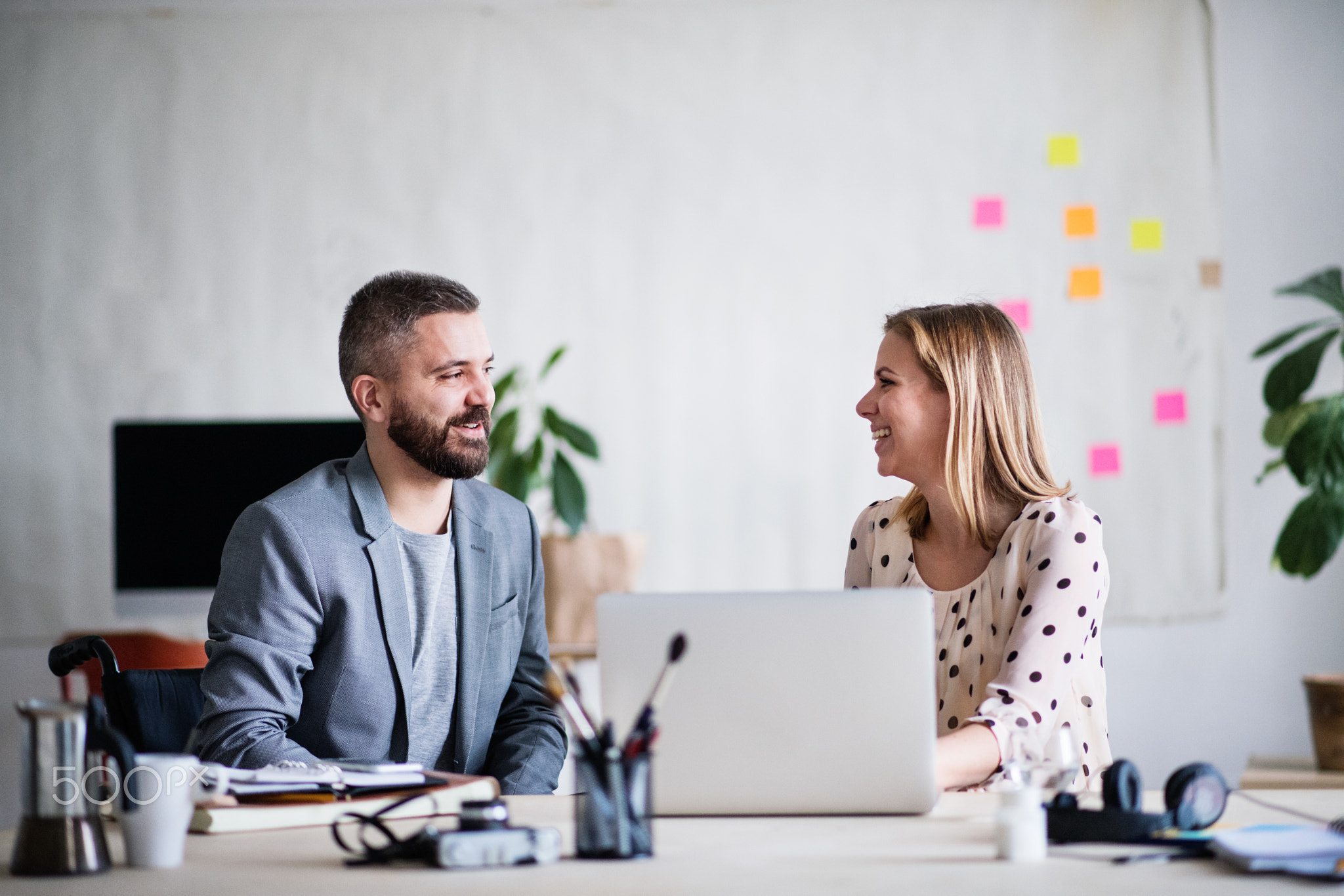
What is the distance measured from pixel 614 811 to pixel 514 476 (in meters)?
2.14

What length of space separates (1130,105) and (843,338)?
107 cm

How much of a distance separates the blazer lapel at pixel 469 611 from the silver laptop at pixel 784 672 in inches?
28.4

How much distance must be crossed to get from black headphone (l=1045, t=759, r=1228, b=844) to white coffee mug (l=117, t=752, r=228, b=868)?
791 mm

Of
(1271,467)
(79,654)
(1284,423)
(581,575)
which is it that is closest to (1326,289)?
(1284,423)

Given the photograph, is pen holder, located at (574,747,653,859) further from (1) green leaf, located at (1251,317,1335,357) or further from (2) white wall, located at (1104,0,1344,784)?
(2) white wall, located at (1104,0,1344,784)

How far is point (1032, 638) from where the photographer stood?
5.14 feet

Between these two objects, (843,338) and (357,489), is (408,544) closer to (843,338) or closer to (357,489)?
(357,489)

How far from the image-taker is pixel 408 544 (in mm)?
1900

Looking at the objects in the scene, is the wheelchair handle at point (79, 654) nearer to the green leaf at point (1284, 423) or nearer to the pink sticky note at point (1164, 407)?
the green leaf at point (1284, 423)

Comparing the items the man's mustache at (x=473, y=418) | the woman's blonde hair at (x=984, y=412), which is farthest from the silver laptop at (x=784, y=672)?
the man's mustache at (x=473, y=418)

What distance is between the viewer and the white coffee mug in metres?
1.04

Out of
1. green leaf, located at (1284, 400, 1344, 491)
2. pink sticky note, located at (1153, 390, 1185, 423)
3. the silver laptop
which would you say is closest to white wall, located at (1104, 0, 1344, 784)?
pink sticky note, located at (1153, 390, 1185, 423)

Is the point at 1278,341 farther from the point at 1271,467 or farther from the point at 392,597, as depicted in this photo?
the point at 392,597

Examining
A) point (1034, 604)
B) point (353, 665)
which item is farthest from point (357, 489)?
point (1034, 604)
